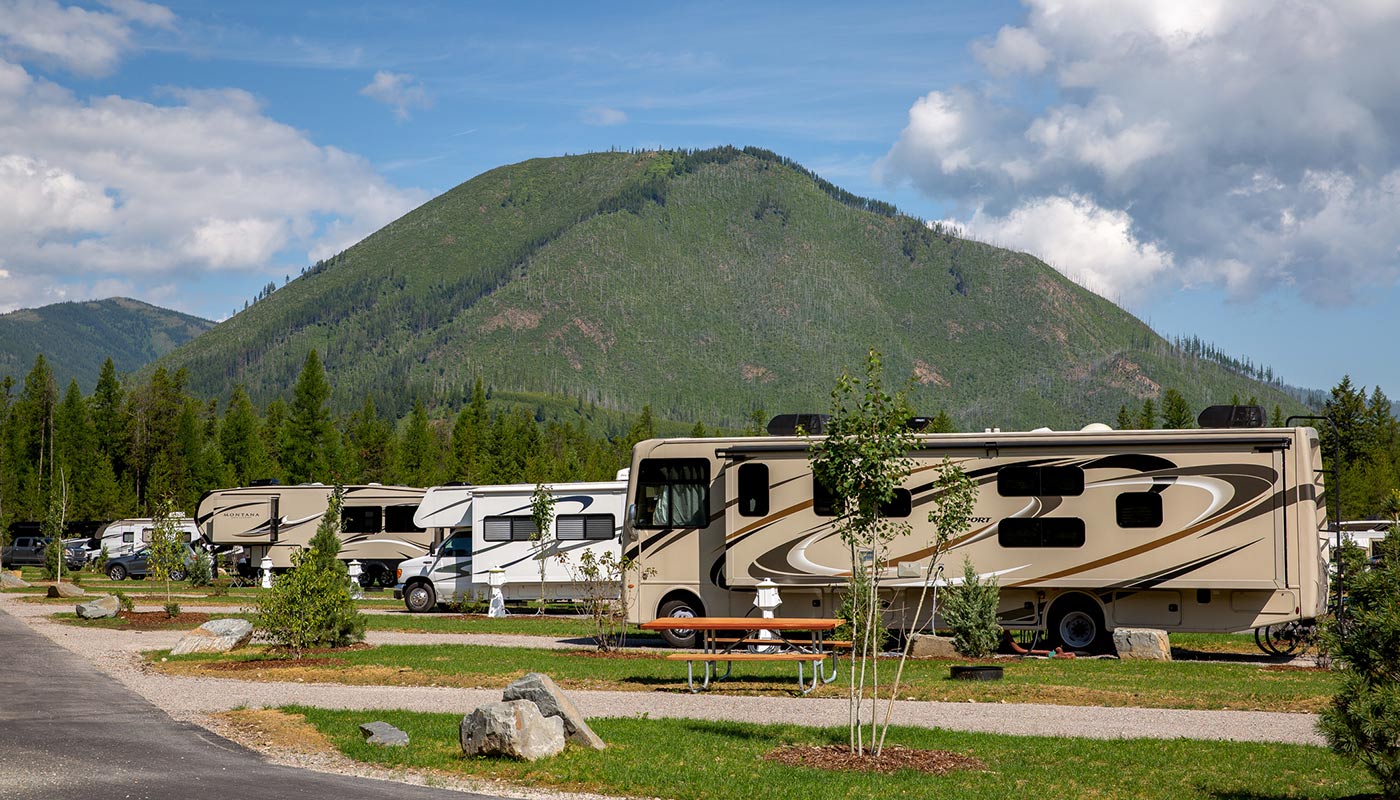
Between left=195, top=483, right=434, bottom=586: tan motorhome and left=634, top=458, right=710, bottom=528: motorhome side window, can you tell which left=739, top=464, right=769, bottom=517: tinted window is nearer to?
left=634, top=458, right=710, bottom=528: motorhome side window

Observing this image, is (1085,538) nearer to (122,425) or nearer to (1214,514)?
(1214,514)

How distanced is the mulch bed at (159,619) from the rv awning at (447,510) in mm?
6606

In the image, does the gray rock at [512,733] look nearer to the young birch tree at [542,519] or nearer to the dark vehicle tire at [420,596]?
the young birch tree at [542,519]

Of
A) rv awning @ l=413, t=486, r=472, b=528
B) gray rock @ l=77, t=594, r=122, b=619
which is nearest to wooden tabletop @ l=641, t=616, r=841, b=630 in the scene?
gray rock @ l=77, t=594, r=122, b=619

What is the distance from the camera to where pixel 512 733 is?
411 inches

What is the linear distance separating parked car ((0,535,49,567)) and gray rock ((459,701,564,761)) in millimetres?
60353

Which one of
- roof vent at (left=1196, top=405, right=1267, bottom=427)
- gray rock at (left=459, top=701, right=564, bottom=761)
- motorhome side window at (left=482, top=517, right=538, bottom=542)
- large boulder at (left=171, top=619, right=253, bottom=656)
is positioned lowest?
large boulder at (left=171, top=619, right=253, bottom=656)

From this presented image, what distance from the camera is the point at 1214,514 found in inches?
763

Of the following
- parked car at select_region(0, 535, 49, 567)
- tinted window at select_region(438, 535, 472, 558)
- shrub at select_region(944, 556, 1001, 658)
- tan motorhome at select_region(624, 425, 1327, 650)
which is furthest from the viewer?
parked car at select_region(0, 535, 49, 567)

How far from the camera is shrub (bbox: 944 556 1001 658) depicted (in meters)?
18.5

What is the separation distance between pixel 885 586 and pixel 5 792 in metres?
14.0

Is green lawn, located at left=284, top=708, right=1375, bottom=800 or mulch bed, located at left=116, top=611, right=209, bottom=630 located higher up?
green lawn, located at left=284, top=708, right=1375, bottom=800

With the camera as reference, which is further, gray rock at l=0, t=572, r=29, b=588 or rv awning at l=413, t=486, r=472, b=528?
gray rock at l=0, t=572, r=29, b=588

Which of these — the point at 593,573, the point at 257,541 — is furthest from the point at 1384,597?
the point at 257,541
